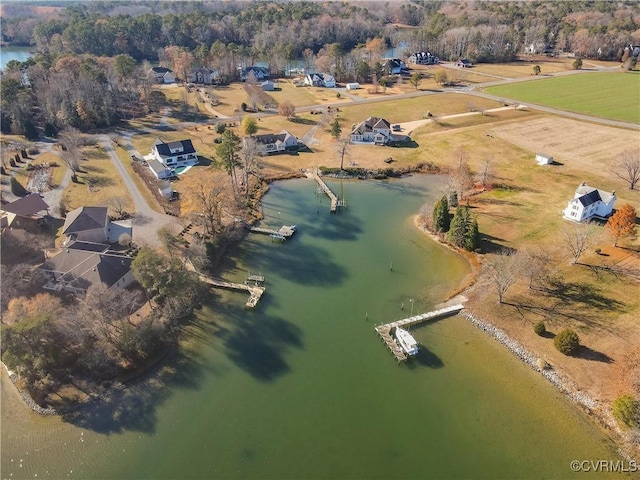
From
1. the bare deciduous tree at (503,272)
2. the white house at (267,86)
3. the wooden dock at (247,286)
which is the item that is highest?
the white house at (267,86)

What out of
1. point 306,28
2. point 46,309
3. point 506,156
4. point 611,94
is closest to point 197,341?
point 46,309

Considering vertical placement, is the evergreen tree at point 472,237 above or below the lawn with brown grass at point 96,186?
below

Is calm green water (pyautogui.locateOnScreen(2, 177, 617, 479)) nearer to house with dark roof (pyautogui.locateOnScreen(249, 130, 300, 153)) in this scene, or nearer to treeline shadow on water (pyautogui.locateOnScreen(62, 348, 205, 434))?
treeline shadow on water (pyautogui.locateOnScreen(62, 348, 205, 434))

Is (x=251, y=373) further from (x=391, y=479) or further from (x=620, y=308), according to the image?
(x=620, y=308)

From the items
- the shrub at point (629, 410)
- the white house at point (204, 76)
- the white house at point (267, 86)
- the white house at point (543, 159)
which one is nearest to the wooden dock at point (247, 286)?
the shrub at point (629, 410)

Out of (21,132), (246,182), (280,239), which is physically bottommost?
(280,239)

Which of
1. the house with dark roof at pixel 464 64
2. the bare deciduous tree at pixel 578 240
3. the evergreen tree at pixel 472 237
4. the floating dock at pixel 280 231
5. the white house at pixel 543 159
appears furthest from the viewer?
the house with dark roof at pixel 464 64

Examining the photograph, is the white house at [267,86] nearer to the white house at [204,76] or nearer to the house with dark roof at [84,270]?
the white house at [204,76]

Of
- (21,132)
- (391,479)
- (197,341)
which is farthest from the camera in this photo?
(21,132)
